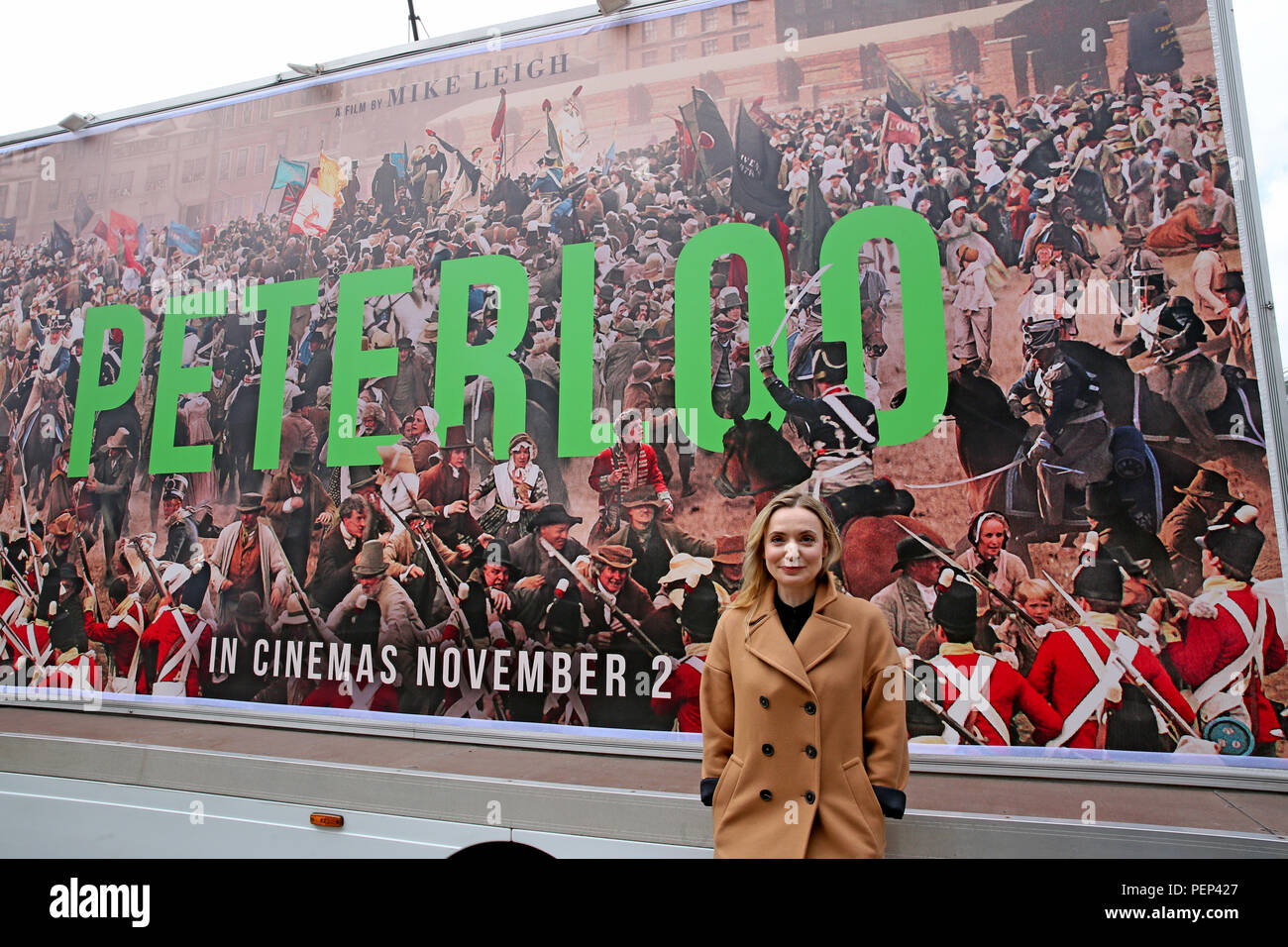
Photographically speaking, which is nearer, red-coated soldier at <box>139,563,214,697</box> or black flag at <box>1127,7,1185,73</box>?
black flag at <box>1127,7,1185,73</box>

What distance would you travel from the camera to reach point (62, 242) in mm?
3689

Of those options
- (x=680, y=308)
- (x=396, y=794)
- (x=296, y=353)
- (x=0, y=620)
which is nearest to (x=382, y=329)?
(x=296, y=353)

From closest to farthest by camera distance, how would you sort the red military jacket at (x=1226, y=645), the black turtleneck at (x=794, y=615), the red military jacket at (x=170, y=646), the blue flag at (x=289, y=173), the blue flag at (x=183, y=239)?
the black turtleneck at (x=794, y=615)
the red military jacket at (x=1226, y=645)
the red military jacket at (x=170, y=646)
the blue flag at (x=289, y=173)
the blue flag at (x=183, y=239)

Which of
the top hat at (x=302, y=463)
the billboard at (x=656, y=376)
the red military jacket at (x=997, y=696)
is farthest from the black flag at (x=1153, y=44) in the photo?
the top hat at (x=302, y=463)

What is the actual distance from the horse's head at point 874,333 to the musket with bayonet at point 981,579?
65cm

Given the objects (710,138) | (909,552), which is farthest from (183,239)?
(909,552)

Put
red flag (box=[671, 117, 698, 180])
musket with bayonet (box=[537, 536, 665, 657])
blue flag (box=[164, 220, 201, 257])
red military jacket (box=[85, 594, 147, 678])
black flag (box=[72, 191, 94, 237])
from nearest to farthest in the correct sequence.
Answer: musket with bayonet (box=[537, 536, 665, 657]), red flag (box=[671, 117, 698, 180]), red military jacket (box=[85, 594, 147, 678]), blue flag (box=[164, 220, 201, 257]), black flag (box=[72, 191, 94, 237])

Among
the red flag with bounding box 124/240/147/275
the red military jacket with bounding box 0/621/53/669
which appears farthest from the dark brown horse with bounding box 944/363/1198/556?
the red military jacket with bounding box 0/621/53/669

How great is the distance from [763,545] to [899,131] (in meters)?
1.95

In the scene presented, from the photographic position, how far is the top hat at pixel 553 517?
2.85 meters

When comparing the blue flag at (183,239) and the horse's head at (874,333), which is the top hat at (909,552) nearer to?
the horse's head at (874,333)

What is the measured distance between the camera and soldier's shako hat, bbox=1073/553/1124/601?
92.7 inches

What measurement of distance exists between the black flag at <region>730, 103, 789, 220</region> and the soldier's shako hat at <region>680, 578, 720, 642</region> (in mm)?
1478

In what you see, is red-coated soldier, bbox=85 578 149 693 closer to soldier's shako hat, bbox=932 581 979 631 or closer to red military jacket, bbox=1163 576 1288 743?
soldier's shako hat, bbox=932 581 979 631
